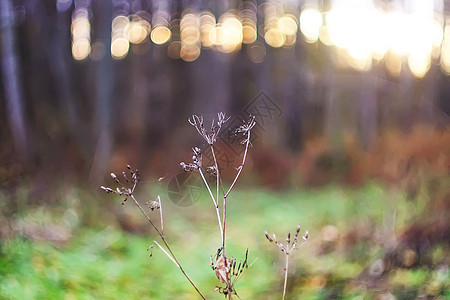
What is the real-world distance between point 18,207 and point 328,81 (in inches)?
212

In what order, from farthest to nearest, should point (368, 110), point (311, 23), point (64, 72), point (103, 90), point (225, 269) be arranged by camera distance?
point (311, 23) → point (368, 110) → point (103, 90) → point (64, 72) → point (225, 269)

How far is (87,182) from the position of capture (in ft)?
14.3

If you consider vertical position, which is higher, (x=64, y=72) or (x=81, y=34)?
(x=81, y=34)

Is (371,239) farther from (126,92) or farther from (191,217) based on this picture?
(126,92)

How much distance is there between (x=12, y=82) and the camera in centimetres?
423

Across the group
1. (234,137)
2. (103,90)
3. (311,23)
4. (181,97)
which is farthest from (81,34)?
(234,137)

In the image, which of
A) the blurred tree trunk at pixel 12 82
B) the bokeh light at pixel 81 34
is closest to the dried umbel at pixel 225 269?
the blurred tree trunk at pixel 12 82

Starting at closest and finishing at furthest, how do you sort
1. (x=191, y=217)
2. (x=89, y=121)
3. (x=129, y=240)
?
(x=129, y=240)
(x=191, y=217)
(x=89, y=121)

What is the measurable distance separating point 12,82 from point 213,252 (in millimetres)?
2890

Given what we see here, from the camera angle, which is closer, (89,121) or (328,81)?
(89,121)

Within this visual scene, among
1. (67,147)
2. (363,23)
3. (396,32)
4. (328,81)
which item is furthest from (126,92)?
(396,32)

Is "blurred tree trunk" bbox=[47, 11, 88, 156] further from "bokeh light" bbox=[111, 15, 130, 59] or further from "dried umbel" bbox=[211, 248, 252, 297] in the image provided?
"dried umbel" bbox=[211, 248, 252, 297]

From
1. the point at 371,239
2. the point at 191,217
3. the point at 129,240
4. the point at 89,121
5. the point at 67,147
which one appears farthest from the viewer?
the point at 89,121

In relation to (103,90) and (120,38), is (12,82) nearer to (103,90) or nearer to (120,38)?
(103,90)
